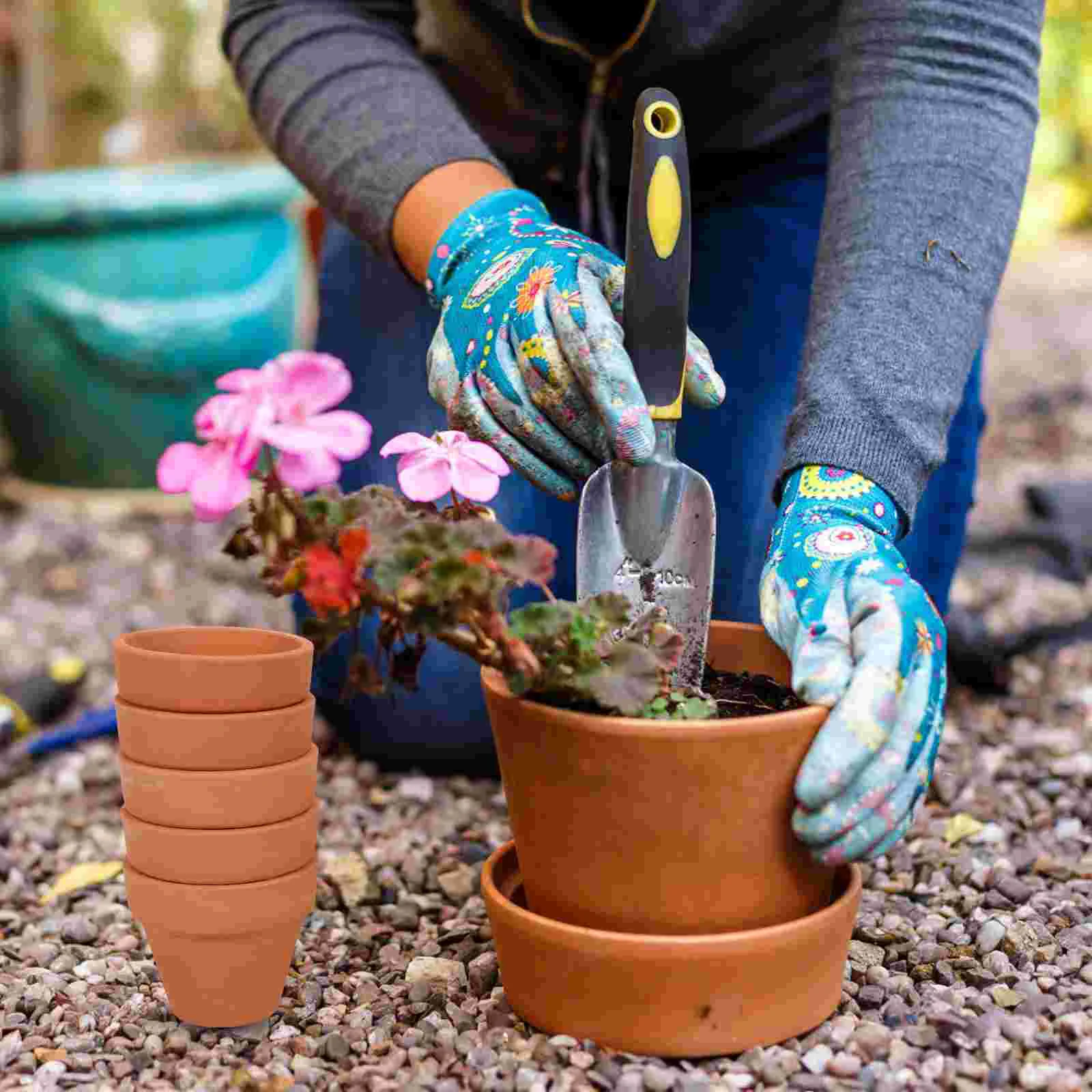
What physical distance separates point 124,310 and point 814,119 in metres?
2.15

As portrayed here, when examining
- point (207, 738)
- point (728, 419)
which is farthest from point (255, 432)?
point (728, 419)

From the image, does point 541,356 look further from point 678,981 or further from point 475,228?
point 678,981

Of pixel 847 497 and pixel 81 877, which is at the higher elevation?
pixel 847 497

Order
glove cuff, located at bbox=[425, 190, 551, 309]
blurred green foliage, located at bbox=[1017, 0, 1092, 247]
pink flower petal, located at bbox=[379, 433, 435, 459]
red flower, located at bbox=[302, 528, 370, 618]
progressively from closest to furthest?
red flower, located at bbox=[302, 528, 370, 618] → pink flower petal, located at bbox=[379, 433, 435, 459] → glove cuff, located at bbox=[425, 190, 551, 309] → blurred green foliage, located at bbox=[1017, 0, 1092, 247]

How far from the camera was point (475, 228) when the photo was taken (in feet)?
4.68

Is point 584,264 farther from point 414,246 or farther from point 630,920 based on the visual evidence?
point 630,920

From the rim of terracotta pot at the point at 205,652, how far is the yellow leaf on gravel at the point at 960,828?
2.70ft

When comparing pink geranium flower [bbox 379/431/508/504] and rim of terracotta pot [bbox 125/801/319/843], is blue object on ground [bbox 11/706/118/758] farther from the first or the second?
pink geranium flower [bbox 379/431/508/504]

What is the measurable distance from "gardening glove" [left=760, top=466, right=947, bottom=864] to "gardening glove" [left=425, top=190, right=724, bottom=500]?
0.17 metres

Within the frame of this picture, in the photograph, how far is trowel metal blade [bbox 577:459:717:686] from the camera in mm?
1207

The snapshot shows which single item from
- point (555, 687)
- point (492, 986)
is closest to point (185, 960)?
point (492, 986)

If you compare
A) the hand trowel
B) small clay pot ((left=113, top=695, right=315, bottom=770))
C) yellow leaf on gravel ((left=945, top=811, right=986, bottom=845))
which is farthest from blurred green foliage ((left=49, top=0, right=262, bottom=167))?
small clay pot ((left=113, top=695, right=315, bottom=770))

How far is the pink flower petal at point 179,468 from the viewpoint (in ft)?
3.18

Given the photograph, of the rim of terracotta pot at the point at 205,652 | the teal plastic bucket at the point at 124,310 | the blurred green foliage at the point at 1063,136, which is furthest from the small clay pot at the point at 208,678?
the blurred green foliage at the point at 1063,136
